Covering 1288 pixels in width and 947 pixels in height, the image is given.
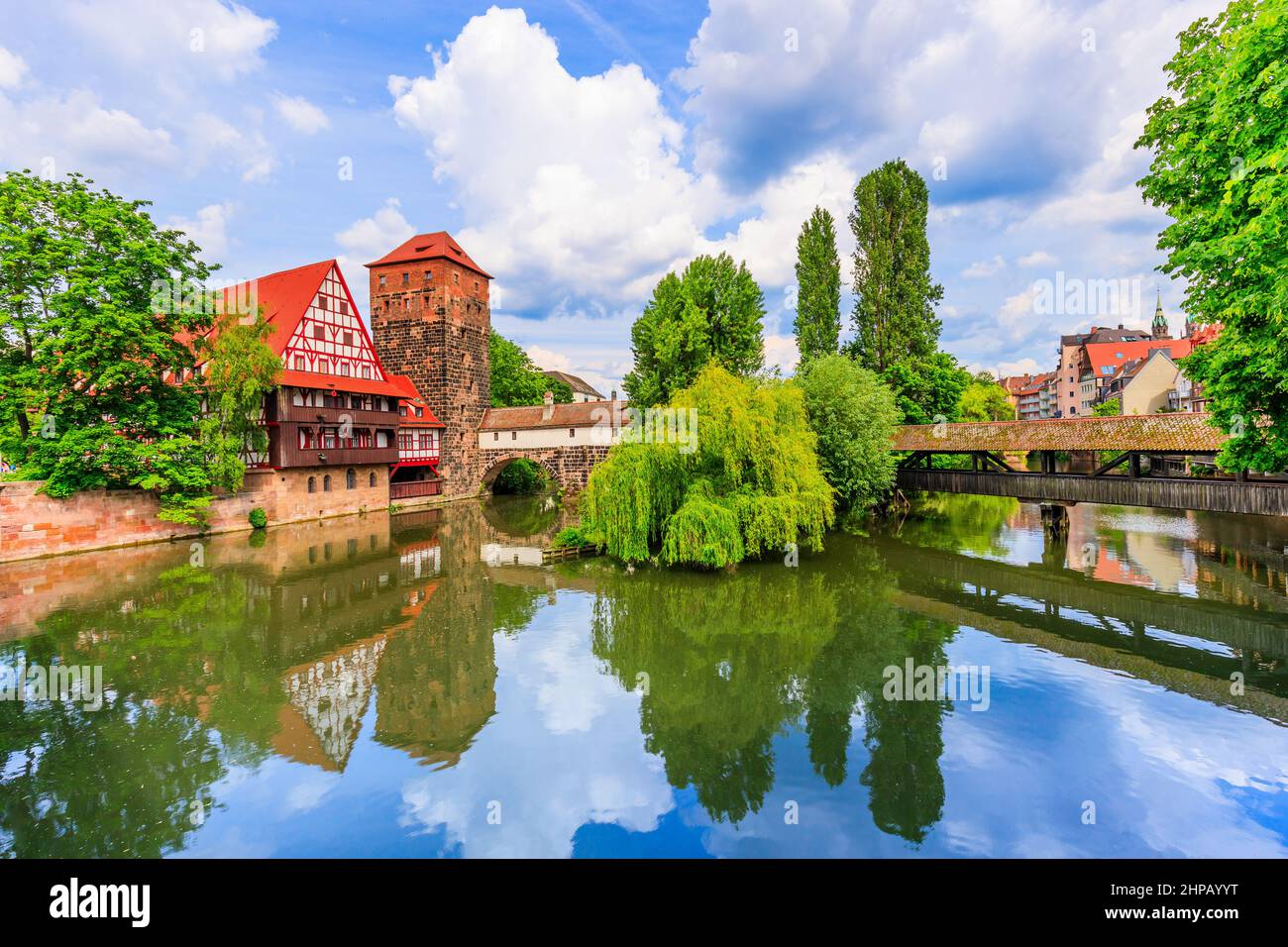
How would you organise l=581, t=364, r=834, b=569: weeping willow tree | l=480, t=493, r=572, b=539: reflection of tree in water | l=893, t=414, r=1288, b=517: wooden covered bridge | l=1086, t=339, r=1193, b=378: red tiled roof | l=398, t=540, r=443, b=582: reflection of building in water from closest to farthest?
l=893, t=414, r=1288, b=517: wooden covered bridge
l=581, t=364, r=834, b=569: weeping willow tree
l=398, t=540, r=443, b=582: reflection of building in water
l=480, t=493, r=572, b=539: reflection of tree in water
l=1086, t=339, r=1193, b=378: red tiled roof

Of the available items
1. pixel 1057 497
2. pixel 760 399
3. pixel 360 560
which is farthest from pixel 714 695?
pixel 1057 497

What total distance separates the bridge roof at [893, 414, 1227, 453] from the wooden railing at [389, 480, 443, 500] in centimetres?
2731

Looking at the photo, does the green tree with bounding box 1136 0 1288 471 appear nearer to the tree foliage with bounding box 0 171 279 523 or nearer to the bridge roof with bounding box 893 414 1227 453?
the bridge roof with bounding box 893 414 1227 453

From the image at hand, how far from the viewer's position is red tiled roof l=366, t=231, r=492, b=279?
37.9 metres

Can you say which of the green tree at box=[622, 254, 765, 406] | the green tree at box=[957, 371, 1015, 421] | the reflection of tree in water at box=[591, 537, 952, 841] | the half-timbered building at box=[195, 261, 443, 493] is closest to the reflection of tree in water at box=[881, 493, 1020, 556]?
the reflection of tree in water at box=[591, 537, 952, 841]

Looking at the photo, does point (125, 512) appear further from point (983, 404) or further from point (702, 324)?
point (983, 404)

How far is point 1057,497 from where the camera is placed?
20.2 m

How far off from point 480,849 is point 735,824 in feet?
8.43

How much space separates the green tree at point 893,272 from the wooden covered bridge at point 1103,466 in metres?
8.64

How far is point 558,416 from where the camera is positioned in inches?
1534

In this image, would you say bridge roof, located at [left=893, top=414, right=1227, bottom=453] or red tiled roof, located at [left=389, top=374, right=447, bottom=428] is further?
red tiled roof, located at [left=389, top=374, right=447, bottom=428]

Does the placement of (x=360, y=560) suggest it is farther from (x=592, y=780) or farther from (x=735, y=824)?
(x=735, y=824)

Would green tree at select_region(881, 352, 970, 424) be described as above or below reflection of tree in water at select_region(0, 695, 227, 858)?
above

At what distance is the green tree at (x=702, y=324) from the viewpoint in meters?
28.0
